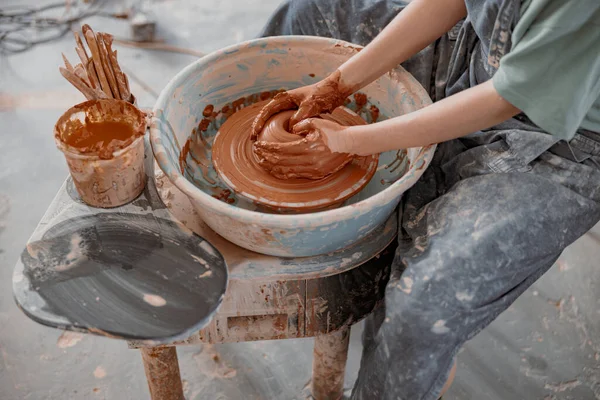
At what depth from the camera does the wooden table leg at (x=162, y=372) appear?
5.46 ft

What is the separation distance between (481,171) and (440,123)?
23 centimetres

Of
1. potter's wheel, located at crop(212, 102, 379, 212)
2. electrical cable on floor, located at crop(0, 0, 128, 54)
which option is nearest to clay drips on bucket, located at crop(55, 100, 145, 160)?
potter's wheel, located at crop(212, 102, 379, 212)

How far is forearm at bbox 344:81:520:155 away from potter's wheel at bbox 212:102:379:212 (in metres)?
0.15

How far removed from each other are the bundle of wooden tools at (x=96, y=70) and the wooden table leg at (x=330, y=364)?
943 mm

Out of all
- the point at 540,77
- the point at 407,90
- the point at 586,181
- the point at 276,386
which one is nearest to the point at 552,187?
Answer: the point at 586,181

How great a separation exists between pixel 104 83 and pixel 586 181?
132 centimetres

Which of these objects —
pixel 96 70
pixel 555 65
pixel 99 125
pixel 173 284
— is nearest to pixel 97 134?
pixel 99 125

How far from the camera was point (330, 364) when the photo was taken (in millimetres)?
1828

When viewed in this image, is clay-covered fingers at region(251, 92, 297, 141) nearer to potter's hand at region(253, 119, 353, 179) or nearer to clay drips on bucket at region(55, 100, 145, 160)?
potter's hand at region(253, 119, 353, 179)

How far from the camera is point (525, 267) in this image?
1441 millimetres

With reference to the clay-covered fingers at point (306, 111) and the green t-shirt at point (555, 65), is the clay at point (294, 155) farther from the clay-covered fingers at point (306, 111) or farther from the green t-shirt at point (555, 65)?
the green t-shirt at point (555, 65)

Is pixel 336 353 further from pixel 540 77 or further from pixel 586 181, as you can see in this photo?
pixel 540 77

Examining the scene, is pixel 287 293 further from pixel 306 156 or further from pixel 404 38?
pixel 404 38

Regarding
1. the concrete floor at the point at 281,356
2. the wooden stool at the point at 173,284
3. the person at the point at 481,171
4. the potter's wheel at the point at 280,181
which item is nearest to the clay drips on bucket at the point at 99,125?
the wooden stool at the point at 173,284
